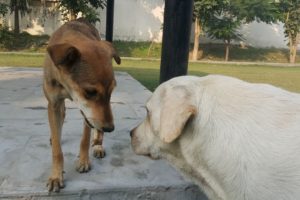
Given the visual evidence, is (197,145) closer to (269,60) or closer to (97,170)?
Result: (97,170)

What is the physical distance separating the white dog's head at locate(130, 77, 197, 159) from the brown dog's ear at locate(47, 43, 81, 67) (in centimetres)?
75

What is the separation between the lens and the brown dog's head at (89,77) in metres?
3.27

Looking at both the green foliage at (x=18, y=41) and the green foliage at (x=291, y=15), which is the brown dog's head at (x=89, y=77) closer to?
the green foliage at (x=18, y=41)

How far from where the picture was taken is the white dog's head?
8.05ft

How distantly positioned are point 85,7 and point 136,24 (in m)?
5.17

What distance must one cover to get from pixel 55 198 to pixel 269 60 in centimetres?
2472

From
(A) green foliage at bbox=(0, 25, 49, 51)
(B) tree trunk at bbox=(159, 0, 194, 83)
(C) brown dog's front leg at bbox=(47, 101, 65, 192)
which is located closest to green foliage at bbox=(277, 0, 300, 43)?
(A) green foliage at bbox=(0, 25, 49, 51)

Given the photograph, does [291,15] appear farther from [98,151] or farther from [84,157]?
[84,157]

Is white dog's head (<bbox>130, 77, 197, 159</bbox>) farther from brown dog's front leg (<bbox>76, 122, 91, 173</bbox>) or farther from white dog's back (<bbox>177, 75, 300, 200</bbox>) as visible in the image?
brown dog's front leg (<bbox>76, 122, 91, 173</bbox>)

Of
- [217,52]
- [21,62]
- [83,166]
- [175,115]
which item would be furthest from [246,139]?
[217,52]

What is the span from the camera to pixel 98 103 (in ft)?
11.0

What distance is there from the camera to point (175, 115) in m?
2.45

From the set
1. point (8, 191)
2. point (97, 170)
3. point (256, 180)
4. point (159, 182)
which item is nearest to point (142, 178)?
point (159, 182)

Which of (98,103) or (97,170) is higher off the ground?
(98,103)
